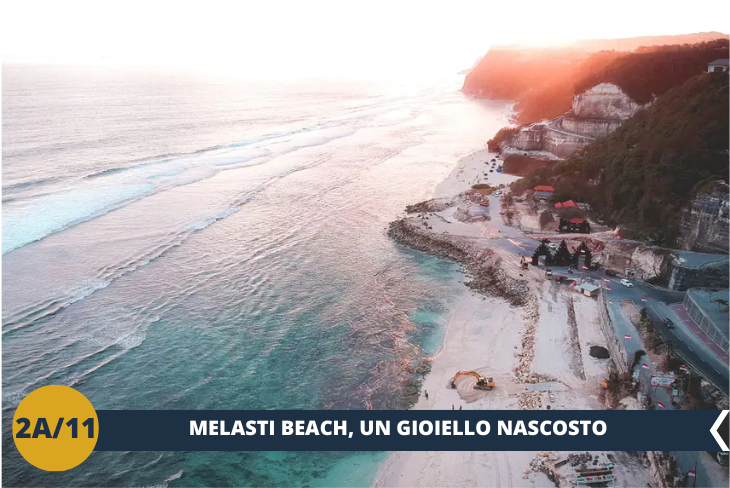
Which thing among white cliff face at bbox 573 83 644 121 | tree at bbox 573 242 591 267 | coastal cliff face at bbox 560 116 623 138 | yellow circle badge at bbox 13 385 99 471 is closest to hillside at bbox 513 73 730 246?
tree at bbox 573 242 591 267

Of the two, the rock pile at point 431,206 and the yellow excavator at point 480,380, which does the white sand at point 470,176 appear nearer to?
the rock pile at point 431,206

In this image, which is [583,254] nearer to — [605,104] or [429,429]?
[429,429]

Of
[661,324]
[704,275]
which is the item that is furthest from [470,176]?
[661,324]

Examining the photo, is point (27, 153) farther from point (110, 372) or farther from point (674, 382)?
point (674, 382)

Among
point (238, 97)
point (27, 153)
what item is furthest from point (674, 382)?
point (238, 97)

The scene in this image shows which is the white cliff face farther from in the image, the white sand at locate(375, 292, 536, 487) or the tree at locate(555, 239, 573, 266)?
the white sand at locate(375, 292, 536, 487)

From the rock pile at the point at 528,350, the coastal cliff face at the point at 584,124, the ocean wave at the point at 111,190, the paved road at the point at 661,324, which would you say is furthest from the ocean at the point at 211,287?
the coastal cliff face at the point at 584,124
